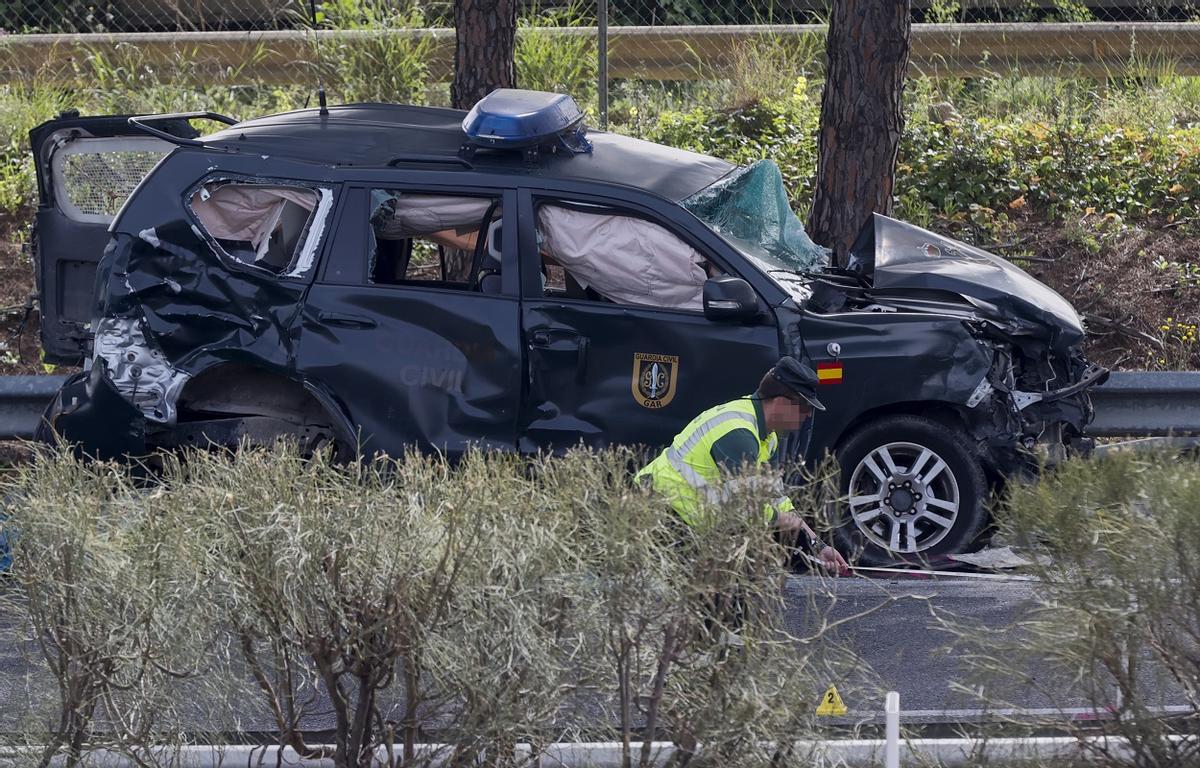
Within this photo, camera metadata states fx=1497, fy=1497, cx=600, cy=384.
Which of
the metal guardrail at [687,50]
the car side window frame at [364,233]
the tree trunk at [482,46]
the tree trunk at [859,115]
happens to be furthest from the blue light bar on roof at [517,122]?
the metal guardrail at [687,50]

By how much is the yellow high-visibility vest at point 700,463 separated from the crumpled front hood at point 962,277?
197 centimetres

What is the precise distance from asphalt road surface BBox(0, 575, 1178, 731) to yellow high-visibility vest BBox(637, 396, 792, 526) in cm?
40

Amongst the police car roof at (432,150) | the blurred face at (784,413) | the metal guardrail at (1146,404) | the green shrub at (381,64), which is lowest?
the metal guardrail at (1146,404)

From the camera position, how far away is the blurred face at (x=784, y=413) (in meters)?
5.10

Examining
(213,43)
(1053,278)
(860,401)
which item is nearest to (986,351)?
(860,401)

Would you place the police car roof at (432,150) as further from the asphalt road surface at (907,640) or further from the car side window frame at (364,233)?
the asphalt road surface at (907,640)

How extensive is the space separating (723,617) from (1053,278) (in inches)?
279

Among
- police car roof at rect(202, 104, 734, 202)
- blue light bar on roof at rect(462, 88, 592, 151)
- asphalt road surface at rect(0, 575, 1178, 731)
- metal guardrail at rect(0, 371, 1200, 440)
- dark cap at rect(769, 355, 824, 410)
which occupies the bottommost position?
asphalt road surface at rect(0, 575, 1178, 731)

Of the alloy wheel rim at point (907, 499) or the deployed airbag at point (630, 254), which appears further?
the deployed airbag at point (630, 254)

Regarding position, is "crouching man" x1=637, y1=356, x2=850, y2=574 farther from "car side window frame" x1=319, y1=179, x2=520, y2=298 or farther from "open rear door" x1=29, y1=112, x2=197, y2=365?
"open rear door" x1=29, y1=112, x2=197, y2=365

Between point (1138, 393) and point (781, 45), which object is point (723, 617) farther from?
point (781, 45)

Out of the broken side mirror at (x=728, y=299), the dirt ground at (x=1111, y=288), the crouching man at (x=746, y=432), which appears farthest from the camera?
the dirt ground at (x=1111, y=288)

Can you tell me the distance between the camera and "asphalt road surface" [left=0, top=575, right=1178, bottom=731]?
4.16 metres

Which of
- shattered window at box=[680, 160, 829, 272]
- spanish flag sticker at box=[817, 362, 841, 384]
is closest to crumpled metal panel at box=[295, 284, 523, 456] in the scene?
shattered window at box=[680, 160, 829, 272]
